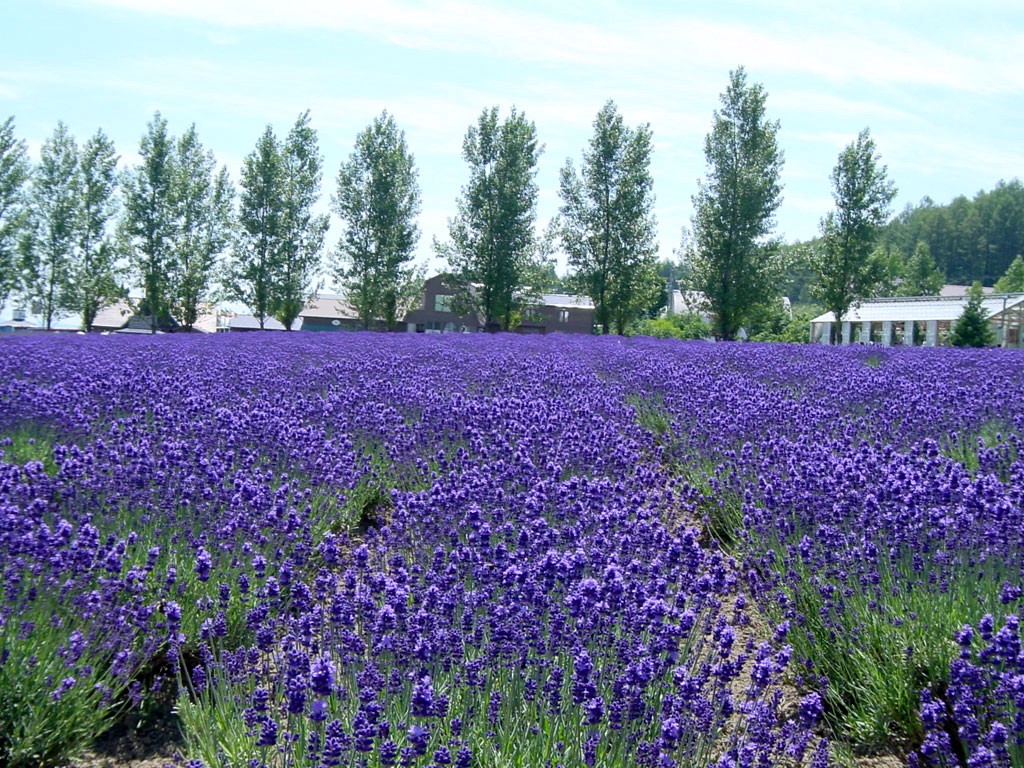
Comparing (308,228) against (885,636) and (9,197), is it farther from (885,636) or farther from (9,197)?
(885,636)

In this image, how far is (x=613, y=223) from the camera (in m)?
33.2

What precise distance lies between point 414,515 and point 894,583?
1852mm

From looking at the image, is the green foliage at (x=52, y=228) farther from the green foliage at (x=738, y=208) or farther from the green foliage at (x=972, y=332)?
the green foliage at (x=972, y=332)

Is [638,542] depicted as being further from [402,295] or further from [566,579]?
[402,295]

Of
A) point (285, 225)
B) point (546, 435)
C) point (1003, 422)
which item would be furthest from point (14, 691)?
point (285, 225)

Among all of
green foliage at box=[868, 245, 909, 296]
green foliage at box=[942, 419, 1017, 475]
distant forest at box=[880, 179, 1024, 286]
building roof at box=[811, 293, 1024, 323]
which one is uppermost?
distant forest at box=[880, 179, 1024, 286]

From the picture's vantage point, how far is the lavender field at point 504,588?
241 centimetres

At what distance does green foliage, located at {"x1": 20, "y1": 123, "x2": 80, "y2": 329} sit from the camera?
116ft

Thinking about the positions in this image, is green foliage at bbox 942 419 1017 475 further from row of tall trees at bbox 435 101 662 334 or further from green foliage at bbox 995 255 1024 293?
green foliage at bbox 995 255 1024 293

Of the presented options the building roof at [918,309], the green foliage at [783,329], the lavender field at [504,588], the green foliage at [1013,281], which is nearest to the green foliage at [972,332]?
the building roof at [918,309]

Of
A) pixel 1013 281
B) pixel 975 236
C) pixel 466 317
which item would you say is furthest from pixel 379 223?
pixel 975 236

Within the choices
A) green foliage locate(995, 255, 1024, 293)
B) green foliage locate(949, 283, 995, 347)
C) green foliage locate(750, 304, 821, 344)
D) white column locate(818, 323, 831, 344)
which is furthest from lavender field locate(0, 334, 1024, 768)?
green foliage locate(995, 255, 1024, 293)

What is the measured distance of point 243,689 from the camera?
2.91 meters

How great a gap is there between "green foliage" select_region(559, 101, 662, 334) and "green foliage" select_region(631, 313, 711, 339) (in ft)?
8.65
